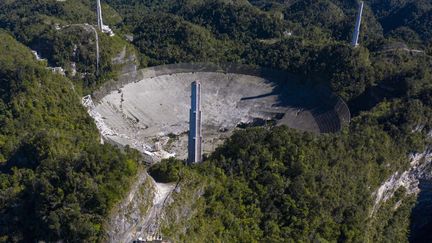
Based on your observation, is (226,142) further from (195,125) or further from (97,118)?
(97,118)

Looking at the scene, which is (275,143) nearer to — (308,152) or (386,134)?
(308,152)

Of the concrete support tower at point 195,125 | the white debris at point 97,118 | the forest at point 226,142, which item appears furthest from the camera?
the white debris at point 97,118

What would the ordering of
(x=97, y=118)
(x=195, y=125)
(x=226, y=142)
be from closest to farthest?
(x=226, y=142), (x=195, y=125), (x=97, y=118)

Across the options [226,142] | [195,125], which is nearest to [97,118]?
[195,125]

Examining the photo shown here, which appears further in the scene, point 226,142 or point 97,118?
point 97,118

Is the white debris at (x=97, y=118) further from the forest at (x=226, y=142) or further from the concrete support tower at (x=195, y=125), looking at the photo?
the concrete support tower at (x=195, y=125)

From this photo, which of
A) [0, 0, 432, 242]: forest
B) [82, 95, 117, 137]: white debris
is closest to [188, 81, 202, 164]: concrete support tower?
[0, 0, 432, 242]: forest

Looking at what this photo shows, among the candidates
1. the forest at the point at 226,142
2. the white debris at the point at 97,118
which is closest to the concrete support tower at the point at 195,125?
the forest at the point at 226,142
